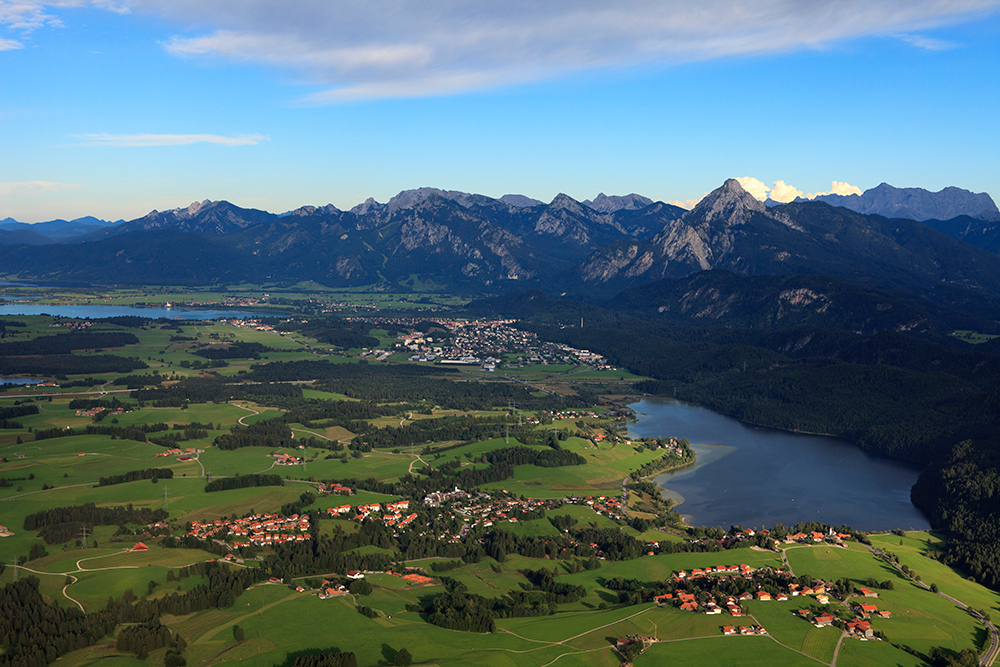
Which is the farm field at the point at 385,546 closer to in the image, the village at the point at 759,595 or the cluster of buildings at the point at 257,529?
the cluster of buildings at the point at 257,529

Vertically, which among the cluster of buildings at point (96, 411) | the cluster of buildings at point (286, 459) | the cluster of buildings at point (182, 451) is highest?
the cluster of buildings at point (96, 411)

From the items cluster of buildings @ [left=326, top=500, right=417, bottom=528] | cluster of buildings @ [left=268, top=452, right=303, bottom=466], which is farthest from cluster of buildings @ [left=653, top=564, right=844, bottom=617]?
cluster of buildings @ [left=268, top=452, right=303, bottom=466]

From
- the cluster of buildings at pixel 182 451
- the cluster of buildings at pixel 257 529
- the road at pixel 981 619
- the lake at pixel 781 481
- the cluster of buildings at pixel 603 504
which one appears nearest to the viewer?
the road at pixel 981 619

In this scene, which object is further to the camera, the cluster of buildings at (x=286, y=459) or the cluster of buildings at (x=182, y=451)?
the cluster of buildings at (x=182, y=451)

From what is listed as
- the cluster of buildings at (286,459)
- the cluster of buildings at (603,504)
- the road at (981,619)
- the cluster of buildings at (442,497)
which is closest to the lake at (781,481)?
the cluster of buildings at (603,504)

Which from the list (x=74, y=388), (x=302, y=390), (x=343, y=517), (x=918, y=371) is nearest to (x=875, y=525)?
(x=343, y=517)

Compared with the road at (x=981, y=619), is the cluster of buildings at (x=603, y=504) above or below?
above

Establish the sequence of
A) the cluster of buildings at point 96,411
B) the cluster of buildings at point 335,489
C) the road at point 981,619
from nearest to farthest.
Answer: the road at point 981,619 < the cluster of buildings at point 335,489 < the cluster of buildings at point 96,411
